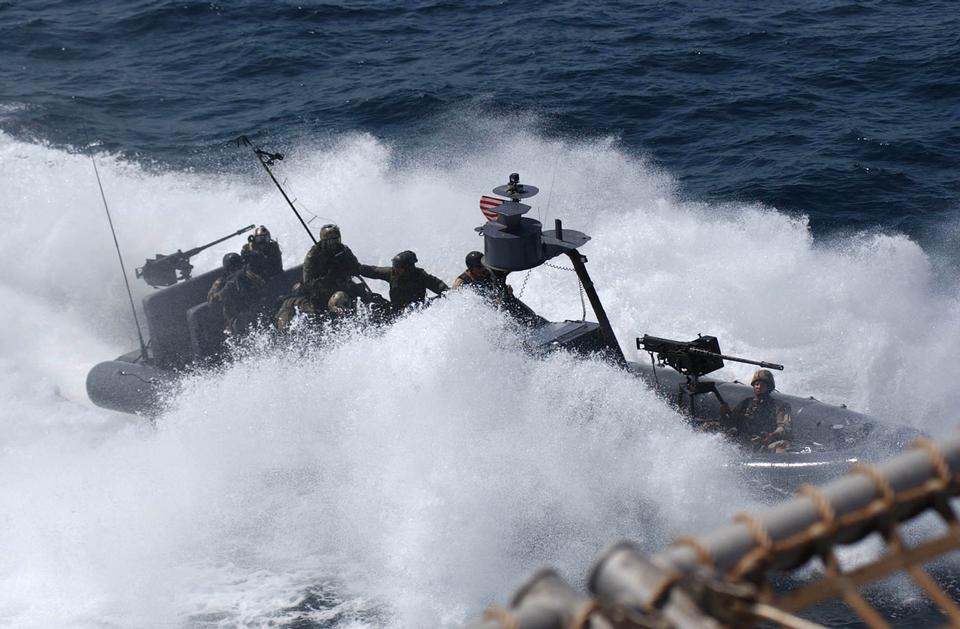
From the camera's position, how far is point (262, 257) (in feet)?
38.2

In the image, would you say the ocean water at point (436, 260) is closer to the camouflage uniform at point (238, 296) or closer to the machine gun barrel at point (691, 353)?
the machine gun barrel at point (691, 353)

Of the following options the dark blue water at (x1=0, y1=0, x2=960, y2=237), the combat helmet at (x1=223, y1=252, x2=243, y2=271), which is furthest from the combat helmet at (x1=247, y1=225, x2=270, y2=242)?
the dark blue water at (x1=0, y1=0, x2=960, y2=237)

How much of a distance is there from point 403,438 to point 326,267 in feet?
8.34

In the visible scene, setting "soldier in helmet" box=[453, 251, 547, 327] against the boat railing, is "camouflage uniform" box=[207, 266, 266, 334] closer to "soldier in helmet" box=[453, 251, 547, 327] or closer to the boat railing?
"soldier in helmet" box=[453, 251, 547, 327]

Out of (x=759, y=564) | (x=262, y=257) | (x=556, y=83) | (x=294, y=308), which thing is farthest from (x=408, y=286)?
(x=556, y=83)

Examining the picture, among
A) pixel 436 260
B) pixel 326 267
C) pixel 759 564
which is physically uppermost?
pixel 759 564

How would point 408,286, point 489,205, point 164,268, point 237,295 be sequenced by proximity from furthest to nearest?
point 164,268
point 237,295
point 408,286
point 489,205

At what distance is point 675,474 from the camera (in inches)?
359

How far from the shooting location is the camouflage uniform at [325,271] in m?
11.0

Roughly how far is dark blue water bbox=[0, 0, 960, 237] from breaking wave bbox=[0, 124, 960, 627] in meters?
2.55

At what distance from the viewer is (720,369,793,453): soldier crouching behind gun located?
956cm

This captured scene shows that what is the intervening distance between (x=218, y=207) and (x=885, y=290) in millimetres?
9243

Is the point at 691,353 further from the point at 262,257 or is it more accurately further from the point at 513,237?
the point at 262,257

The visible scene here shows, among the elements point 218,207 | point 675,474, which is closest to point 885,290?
point 675,474
